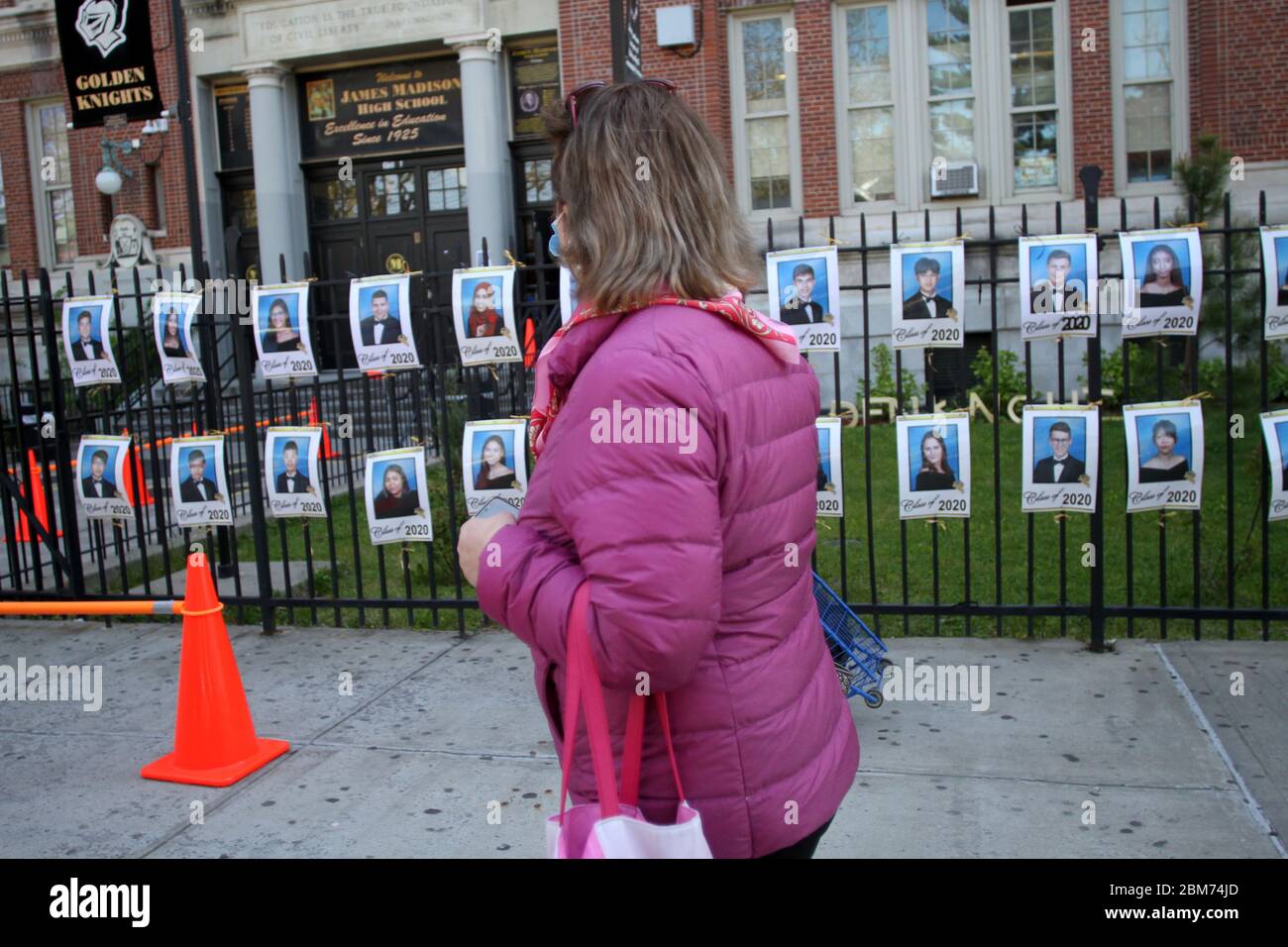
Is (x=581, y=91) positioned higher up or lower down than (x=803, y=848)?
higher up

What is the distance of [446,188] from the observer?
19.4 m

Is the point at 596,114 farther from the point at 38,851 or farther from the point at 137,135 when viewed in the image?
the point at 137,135

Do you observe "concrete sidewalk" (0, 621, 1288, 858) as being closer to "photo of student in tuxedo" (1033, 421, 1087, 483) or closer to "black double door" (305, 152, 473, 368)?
"photo of student in tuxedo" (1033, 421, 1087, 483)

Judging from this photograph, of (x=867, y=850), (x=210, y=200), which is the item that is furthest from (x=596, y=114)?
(x=210, y=200)

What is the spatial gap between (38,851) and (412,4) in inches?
654

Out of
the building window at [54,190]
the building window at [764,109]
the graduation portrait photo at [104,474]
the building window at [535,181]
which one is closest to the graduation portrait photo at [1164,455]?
the graduation portrait photo at [104,474]

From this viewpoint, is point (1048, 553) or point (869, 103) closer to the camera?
point (1048, 553)

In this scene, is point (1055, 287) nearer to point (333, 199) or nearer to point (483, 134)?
point (483, 134)

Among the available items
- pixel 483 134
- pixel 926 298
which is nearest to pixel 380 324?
pixel 926 298

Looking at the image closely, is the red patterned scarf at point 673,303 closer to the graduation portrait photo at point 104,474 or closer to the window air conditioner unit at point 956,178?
the graduation portrait photo at point 104,474

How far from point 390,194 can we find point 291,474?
14.5m

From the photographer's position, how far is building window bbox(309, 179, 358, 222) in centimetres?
1998

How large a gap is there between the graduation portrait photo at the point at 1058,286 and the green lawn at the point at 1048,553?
1044 millimetres

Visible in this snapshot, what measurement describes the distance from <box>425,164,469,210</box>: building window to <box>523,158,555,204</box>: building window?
1.10 metres
